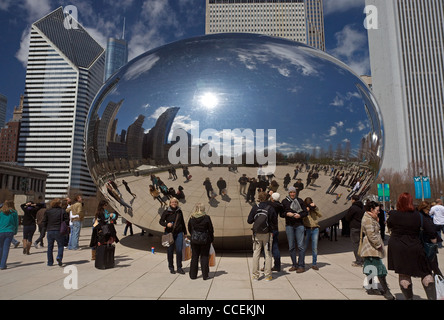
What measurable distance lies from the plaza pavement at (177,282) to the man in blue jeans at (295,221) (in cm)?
32

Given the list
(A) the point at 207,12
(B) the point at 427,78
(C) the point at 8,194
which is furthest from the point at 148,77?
(A) the point at 207,12

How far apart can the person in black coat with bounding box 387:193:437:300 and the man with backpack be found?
6.85ft

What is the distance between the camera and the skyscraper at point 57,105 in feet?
458

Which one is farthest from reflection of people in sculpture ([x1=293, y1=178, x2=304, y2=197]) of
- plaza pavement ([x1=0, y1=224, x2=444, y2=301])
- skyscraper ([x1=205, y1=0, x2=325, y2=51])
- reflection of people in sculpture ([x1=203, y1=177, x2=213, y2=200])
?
skyscraper ([x1=205, y1=0, x2=325, y2=51])

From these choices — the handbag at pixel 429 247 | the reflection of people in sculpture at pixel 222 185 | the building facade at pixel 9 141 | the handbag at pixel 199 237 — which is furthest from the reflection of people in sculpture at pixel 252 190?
the building facade at pixel 9 141

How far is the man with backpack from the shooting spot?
5695 mm

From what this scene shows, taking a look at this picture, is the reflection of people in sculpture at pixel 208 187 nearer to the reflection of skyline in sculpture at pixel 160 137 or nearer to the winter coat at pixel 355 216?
the reflection of skyline in sculpture at pixel 160 137

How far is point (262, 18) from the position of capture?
152 metres

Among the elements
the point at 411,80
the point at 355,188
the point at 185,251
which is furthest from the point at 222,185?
the point at 411,80

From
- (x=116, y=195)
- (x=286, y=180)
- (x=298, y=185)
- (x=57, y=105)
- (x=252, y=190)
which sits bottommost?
(x=116, y=195)

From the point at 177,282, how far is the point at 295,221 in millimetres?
2785

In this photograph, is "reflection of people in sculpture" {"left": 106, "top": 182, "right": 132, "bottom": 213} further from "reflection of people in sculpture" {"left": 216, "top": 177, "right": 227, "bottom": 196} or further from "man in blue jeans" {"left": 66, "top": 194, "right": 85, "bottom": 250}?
"reflection of people in sculpture" {"left": 216, "top": 177, "right": 227, "bottom": 196}

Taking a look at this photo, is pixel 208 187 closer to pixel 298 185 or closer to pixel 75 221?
pixel 298 185
